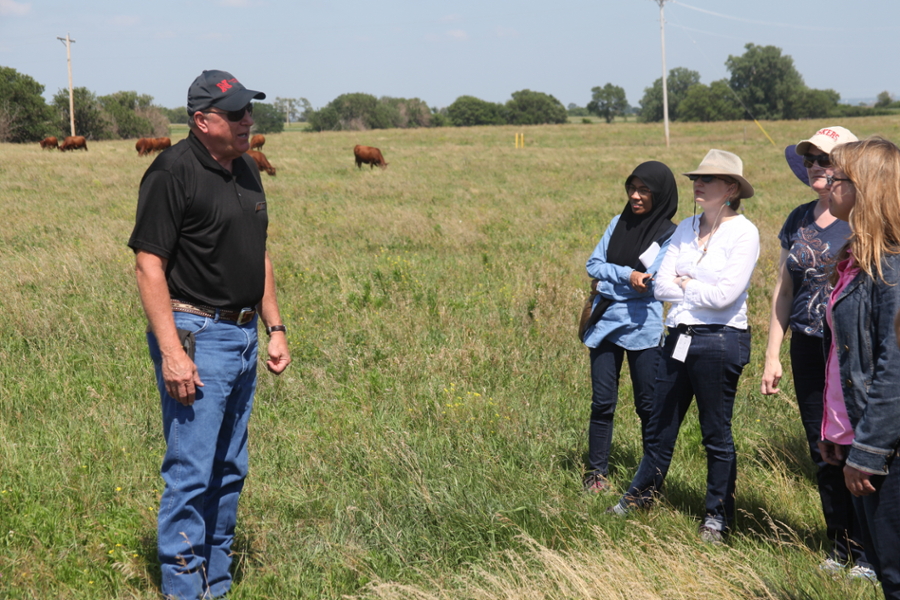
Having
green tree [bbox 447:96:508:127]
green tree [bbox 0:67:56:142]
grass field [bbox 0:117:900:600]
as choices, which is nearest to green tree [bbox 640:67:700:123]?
green tree [bbox 447:96:508:127]

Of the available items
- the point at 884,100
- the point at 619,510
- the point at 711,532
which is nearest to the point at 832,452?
the point at 711,532

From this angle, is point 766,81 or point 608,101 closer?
point 766,81

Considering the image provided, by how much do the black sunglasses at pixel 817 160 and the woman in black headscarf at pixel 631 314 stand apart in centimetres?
81

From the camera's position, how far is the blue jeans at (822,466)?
3281 millimetres

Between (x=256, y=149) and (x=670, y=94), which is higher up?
(x=670, y=94)

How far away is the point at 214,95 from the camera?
9.23 ft

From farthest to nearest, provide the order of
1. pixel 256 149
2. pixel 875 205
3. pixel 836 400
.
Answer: pixel 256 149 → pixel 836 400 → pixel 875 205

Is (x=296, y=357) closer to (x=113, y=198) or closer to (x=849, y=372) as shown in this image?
(x=849, y=372)

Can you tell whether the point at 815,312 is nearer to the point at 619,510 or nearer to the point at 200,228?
the point at 619,510

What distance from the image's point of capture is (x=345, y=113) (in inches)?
4929

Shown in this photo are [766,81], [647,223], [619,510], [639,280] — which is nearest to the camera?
[619,510]

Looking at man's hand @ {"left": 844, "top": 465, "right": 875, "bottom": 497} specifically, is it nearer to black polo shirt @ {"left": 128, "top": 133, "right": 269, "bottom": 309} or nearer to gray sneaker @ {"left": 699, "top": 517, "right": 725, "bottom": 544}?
gray sneaker @ {"left": 699, "top": 517, "right": 725, "bottom": 544}

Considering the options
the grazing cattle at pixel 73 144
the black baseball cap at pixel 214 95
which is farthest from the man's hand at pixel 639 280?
the grazing cattle at pixel 73 144

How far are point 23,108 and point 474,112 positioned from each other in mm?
76850
